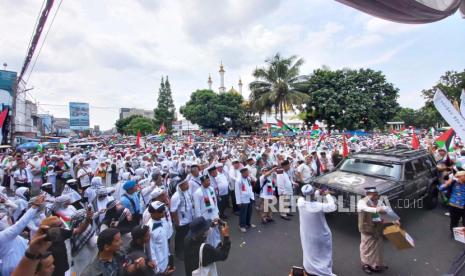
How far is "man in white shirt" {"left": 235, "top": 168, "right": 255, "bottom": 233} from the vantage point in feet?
18.8

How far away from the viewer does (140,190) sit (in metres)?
4.90

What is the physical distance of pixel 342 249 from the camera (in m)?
4.67

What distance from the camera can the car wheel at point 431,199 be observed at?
6532mm

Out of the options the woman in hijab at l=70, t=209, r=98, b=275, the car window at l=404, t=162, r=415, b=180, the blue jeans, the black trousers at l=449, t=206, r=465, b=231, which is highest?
the car window at l=404, t=162, r=415, b=180

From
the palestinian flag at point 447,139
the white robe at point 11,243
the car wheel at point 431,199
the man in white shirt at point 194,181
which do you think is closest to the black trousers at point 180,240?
the man in white shirt at point 194,181

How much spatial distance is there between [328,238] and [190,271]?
2.24 m

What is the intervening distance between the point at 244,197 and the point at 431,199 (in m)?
5.44

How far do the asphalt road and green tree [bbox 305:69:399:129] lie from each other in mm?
18870

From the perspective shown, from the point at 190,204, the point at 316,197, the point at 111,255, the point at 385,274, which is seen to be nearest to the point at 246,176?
the point at 190,204

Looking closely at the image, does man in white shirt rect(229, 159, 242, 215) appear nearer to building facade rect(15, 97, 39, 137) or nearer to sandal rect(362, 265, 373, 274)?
sandal rect(362, 265, 373, 274)

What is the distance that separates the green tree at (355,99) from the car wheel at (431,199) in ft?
58.0

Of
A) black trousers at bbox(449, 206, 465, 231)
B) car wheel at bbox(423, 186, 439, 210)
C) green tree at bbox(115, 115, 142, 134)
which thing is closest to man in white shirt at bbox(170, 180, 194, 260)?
black trousers at bbox(449, 206, 465, 231)

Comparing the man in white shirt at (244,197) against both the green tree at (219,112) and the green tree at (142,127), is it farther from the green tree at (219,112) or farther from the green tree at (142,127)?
the green tree at (142,127)

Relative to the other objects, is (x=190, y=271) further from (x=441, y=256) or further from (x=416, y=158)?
(x=416, y=158)
